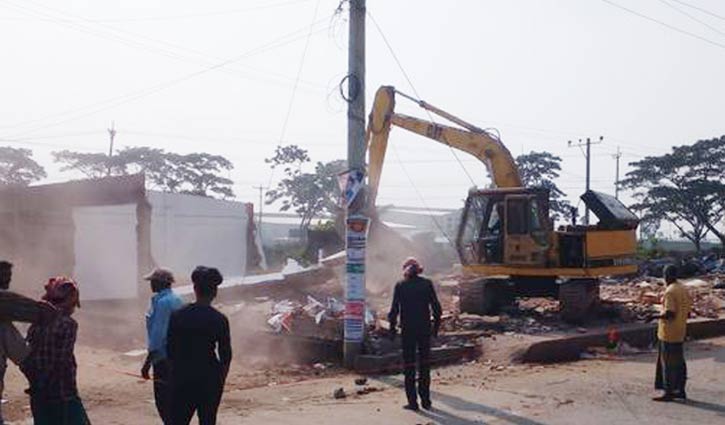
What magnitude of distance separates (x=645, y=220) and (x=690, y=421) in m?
50.7

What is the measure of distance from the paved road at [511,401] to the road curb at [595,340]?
1.10m

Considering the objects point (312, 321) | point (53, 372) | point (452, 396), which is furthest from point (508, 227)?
point (53, 372)

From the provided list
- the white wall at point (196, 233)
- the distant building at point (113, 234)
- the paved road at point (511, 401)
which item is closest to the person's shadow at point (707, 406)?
the paved road at point (511, 401)

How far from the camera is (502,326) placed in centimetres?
1711

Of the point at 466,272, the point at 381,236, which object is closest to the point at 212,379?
the point at 466,272

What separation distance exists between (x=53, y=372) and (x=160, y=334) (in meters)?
1.44

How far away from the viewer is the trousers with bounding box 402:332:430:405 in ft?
32.5

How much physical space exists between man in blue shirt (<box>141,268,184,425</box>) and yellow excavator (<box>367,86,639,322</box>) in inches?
433

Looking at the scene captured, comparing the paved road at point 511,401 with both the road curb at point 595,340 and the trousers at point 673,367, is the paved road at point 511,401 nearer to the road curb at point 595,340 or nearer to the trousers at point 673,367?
the trousers at point 673,367

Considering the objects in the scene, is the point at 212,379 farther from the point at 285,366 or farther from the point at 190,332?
the point at 285,366

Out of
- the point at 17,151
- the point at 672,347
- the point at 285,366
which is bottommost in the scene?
→ the point at 285,366

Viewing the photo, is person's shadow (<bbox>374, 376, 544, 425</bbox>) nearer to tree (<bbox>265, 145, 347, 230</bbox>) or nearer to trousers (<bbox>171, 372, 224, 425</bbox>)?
trousers (<bbox>171, 372, 224, 425</bbox>)

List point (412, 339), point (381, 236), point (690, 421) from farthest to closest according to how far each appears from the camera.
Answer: point (381, 236) → point (412, 339) → point (690, 421)

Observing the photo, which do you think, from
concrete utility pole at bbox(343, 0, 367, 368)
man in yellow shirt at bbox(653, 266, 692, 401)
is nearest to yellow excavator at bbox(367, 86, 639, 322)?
concrete utility pole at bbox(343, 0, 367, 368)
